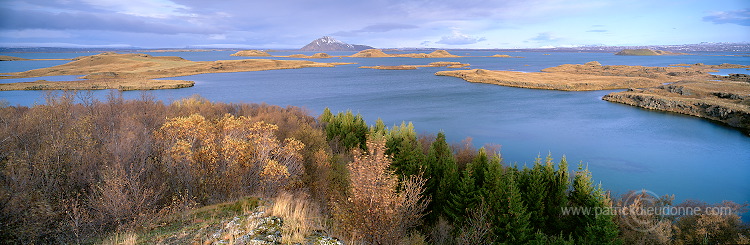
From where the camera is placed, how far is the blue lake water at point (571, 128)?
1174 inches

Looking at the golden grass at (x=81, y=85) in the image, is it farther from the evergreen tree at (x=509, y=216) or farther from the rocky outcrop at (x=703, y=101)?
the rocky outcrop at (x=703, y=101)

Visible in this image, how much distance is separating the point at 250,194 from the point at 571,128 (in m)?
41.4

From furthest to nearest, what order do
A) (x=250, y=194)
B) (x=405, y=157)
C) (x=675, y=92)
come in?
1. (x=675, y=92)
2. (x=405, y=157)
3. (x=250, y=194)

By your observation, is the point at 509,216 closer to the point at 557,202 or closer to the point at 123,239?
the point at 557,202

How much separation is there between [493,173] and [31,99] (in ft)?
223

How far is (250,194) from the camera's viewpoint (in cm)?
1470

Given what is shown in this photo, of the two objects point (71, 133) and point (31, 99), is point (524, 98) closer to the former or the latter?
point (71, 133)

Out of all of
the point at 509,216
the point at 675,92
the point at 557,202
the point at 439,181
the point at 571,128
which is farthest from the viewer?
the point at 675,92

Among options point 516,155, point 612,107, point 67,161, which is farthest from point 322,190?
point 612,107

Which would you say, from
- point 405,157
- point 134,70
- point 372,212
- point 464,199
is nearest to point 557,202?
point 464,199

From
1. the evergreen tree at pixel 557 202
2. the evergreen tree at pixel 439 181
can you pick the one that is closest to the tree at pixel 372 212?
the evergreen tree at pixel 439 181

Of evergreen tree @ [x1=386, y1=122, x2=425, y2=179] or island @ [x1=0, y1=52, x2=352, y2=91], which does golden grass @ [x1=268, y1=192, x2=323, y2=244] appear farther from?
island @ [x1=0, y1=52, x2=352, y2=91]

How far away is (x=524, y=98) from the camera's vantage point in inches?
2670

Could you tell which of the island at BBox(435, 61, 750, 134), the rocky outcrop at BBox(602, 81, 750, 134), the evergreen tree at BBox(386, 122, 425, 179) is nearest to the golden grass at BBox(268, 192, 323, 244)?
the evergreen tree at BBox(386, 122, 425, 179)
